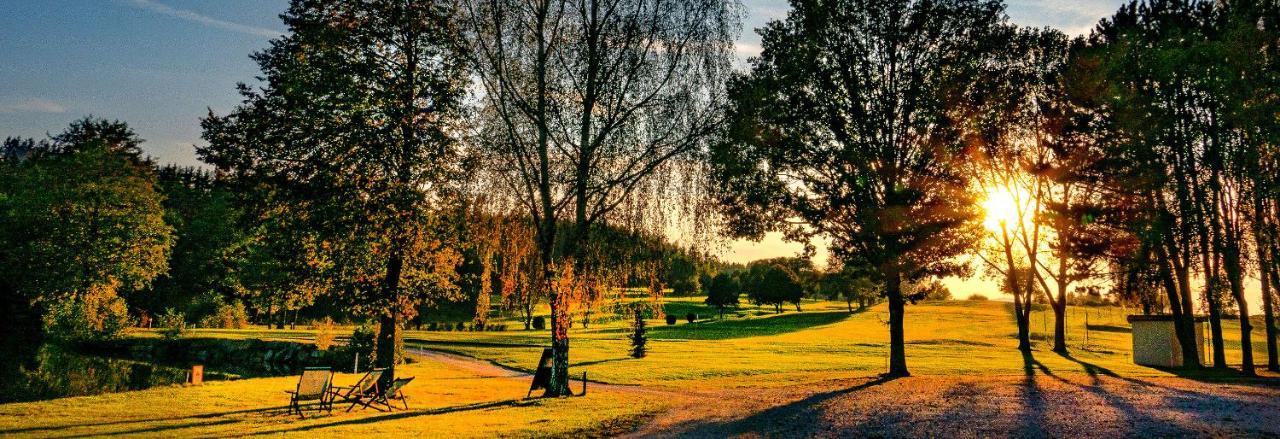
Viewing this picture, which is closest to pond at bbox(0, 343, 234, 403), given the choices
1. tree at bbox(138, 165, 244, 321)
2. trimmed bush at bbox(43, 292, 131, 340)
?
trimmed bush at bbox(43, 292, 131, 340)

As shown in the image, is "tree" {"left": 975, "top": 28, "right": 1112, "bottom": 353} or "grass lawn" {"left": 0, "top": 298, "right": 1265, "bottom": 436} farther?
"tree" {"left": 975, "top": 28, "right": 1112, "bottom": 353}

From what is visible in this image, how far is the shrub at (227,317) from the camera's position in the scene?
2127 inches

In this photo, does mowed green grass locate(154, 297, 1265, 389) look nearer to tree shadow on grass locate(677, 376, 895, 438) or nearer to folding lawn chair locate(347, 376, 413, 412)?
tree shadow on grass locate(677, 376, 895, 438)

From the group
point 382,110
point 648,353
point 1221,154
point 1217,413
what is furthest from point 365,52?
point 1221,154

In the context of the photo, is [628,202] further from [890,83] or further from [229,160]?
[229,160]

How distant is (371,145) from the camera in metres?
19.9

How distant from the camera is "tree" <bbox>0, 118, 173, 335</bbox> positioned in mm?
38406

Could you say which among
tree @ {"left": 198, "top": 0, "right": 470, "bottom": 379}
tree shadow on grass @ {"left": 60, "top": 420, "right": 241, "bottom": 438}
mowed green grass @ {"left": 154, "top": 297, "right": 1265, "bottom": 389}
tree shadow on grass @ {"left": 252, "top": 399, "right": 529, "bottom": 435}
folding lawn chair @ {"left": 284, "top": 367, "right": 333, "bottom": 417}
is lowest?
mowed green grass @ {"left": 154, "top": 297, "right": 1265, "bottom": 389}

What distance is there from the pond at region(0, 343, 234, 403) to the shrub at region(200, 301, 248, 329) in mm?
16549

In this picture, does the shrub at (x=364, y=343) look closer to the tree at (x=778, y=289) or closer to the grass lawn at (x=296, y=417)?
the grass lawn at (x=296, y=417)

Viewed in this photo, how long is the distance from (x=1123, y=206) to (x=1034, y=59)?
7695mm

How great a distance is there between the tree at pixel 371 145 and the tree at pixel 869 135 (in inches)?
380

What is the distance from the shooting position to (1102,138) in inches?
1113

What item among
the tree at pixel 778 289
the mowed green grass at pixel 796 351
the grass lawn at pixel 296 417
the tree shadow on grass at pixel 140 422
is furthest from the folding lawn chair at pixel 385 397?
the tree at pixel 778 289
